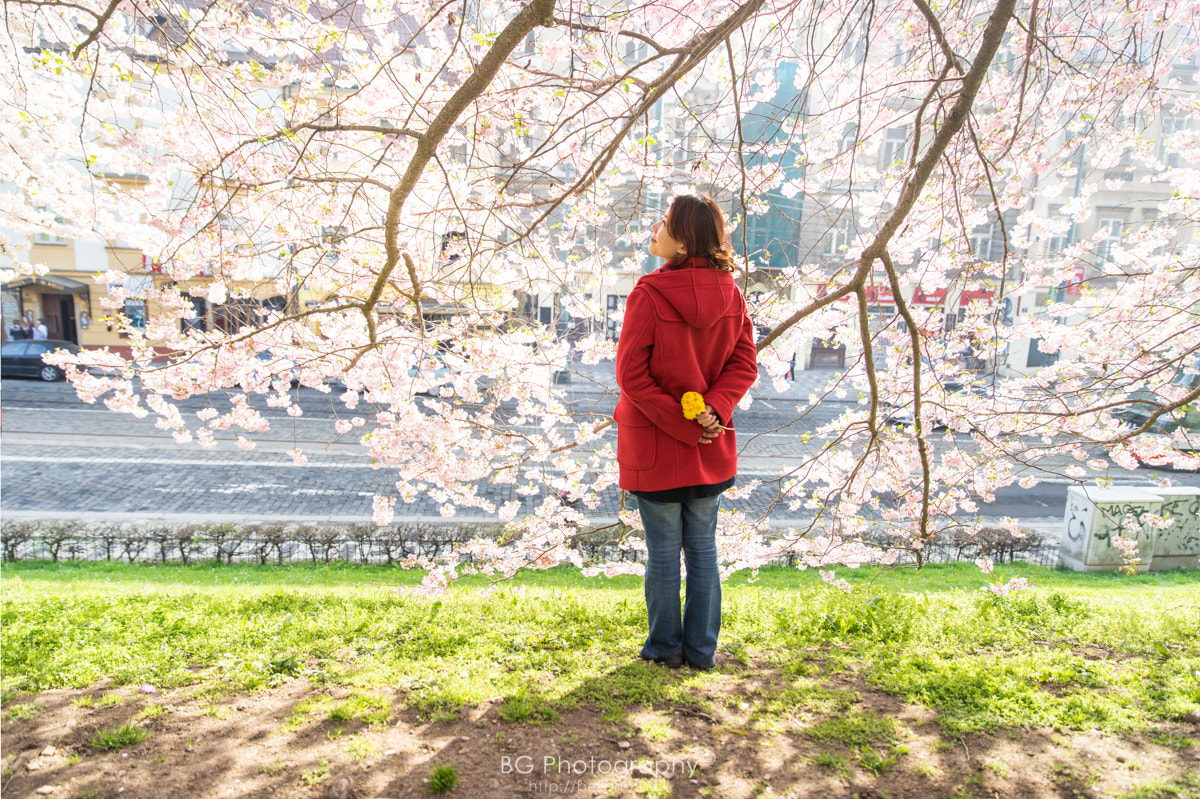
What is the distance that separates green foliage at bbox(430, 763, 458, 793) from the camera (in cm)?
166

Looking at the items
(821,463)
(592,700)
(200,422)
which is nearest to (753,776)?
(592,700)

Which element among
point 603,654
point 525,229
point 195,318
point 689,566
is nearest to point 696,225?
point 689,566

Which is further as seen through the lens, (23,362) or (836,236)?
(23,362)

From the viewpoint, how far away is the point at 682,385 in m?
2.18

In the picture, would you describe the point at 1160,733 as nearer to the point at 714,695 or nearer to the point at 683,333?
the point at 714,695

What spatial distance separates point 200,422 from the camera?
12.3m

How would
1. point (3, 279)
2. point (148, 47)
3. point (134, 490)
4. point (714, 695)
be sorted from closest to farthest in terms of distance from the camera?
point (714, 695) → point (148, 47) → point (3, 279) → point (134, 490)

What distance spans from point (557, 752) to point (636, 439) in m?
1.02

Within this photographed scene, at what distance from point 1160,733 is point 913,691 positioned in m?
0.76

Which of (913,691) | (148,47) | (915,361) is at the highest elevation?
(148,47)

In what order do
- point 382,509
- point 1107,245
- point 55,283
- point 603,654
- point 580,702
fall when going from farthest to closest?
point 55,283 < point 1107,245 < point 382,509 < point 603,654 < point 580,702

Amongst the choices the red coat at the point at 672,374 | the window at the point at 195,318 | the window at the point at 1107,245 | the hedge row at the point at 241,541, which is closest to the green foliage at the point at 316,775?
the red coat at the point at 672,374

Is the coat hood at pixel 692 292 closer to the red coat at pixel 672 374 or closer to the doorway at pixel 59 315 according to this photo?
the red coat at pixel 672 374

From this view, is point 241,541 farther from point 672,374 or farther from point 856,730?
point 856,730
